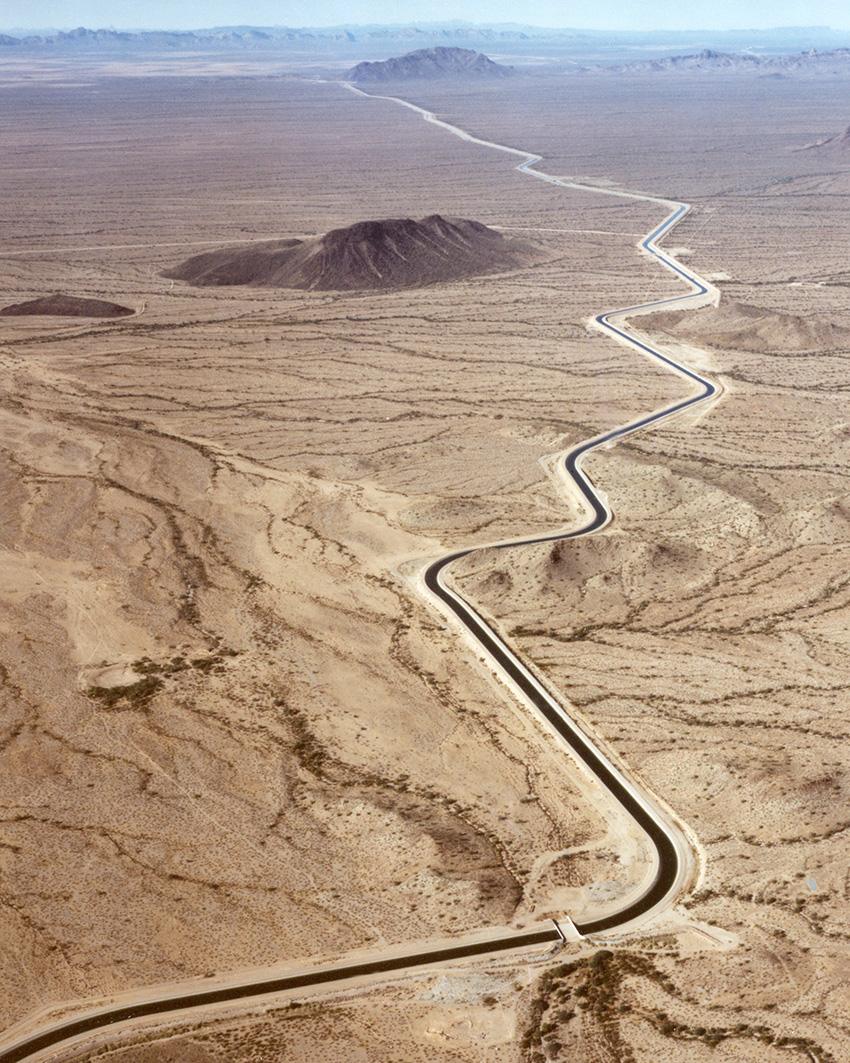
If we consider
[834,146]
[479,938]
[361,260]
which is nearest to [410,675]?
[479,938]

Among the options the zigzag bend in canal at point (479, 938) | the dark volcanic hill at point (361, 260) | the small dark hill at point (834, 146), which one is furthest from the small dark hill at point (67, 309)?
the small dark hill at point (834, 146)

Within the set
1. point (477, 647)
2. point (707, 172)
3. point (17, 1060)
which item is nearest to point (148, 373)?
point (477, 647)

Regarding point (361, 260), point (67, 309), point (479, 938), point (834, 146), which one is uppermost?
point (834, 146)

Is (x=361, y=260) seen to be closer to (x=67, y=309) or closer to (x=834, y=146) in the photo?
(x=67, y=309)

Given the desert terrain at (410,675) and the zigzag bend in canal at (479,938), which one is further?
the desert terrain at (410,675)

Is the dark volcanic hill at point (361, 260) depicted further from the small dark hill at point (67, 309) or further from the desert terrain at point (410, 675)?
the desert terrain at point (410, 675)

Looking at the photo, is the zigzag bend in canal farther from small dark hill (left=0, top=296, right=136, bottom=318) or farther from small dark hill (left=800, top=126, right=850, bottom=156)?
small dark hill (left=800, top=126, right=850, bottom=156)
